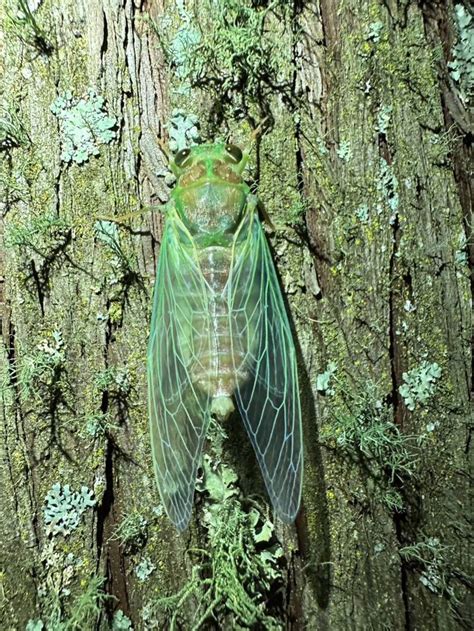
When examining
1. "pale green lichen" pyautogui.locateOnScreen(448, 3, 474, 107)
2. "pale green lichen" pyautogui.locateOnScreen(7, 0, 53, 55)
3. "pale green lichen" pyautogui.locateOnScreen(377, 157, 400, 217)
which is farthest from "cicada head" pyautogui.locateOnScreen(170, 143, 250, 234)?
"pale green lichen" pyautogui.locateOnScreen(448, 3, 474, 107)

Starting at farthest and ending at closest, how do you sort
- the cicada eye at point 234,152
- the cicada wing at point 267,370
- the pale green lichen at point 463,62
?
1. the pale green lichen at point 463,62
2. the cicada eye at point 234,152
3. the cicada wing at point 267,370

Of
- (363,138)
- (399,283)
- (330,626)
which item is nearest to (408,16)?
(363,138)

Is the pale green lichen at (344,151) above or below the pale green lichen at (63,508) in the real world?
above

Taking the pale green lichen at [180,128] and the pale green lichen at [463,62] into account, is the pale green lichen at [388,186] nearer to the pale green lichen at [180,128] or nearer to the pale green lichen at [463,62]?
the pale green lichen at [463,62]

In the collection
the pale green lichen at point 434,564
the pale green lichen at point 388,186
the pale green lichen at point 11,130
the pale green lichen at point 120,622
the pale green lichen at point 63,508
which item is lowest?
the pale green lichen at point 120,622

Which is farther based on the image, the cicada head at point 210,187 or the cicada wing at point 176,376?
the cicada head at point 210,187

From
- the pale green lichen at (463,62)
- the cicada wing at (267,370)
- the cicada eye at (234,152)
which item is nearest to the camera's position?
the cicada wing at (267,370)

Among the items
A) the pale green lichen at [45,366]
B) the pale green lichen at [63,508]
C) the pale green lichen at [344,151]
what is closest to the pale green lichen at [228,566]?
the pale green lichen at [63,508]
